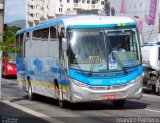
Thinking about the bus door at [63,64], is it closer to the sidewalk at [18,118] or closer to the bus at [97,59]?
the bus at [97,59]

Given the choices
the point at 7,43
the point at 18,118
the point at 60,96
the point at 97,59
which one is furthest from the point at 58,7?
the point at 18,118

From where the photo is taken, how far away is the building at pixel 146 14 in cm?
5734

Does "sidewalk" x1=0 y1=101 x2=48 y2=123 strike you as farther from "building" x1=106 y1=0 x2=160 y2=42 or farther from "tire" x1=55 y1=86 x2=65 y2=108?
"building" x1=106 y1=0 x2=160 y2=42

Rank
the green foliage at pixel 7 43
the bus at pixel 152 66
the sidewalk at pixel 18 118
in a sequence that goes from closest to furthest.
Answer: the sidewalk at pixel 18 118, the green foliage at pixel 7 43, the bus at pixel 152 66

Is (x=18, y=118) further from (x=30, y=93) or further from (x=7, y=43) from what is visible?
(x=30, y=93)

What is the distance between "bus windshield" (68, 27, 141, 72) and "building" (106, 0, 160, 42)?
36.4 metres

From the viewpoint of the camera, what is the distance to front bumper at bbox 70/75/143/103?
16.5 metres

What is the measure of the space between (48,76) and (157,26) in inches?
1547

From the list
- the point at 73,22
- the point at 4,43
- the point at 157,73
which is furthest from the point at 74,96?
the point at 157,73

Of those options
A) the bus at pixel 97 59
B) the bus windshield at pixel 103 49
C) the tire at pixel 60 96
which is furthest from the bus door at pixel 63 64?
the tire at pixel 60 96

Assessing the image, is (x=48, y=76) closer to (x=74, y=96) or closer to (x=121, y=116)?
(x=74, y=96)

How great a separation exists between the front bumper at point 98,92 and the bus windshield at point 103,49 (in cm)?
58

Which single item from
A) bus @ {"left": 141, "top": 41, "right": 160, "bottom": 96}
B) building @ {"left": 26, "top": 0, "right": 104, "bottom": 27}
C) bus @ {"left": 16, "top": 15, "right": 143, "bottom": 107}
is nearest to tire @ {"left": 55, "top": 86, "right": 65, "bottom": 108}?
bus @ {"left": 16, "top": 15, "right": 143, "bottom": 107}

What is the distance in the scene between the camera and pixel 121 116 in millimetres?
14969
